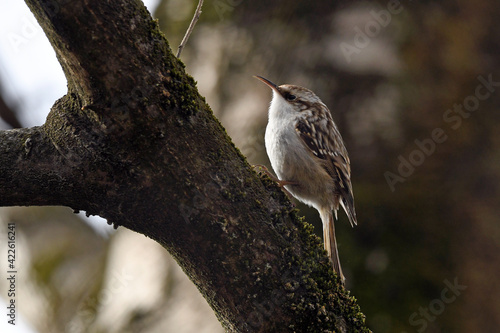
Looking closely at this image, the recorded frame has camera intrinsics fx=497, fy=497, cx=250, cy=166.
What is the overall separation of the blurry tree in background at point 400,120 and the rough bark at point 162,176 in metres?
1.73

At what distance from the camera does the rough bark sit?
1.49m

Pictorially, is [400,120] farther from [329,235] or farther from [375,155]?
[329,235]

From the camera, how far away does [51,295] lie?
432cm

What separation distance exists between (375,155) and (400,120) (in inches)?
12.5

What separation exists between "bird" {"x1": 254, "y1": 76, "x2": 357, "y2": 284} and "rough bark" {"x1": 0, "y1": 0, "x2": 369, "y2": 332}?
1.28 metres

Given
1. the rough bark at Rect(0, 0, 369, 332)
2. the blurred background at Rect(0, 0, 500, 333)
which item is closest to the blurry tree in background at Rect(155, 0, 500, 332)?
the blurred background at Rect(0, 0, 500, 333)

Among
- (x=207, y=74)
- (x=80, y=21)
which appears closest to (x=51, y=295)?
(x=207, y=74)

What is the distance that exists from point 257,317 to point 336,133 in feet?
6.40

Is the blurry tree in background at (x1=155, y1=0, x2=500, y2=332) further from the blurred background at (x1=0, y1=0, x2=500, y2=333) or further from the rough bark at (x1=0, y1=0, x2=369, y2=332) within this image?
the rough bark at (x1=0, y1=0, x2=369, y2=332)

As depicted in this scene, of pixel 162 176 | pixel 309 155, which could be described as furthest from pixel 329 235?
pixel 162 176

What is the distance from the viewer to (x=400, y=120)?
3621mm

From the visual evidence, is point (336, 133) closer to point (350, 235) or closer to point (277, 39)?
point (350, 235)

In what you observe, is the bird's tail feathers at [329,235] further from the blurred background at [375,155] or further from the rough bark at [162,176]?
the rough bark at [162,176]

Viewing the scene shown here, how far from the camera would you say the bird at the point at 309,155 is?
308 cm
